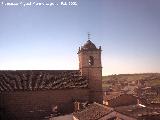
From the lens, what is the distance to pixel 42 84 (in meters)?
29.7

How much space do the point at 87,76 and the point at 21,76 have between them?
7011mm

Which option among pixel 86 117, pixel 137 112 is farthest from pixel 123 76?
pixel 86 117

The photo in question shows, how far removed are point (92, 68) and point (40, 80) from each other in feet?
18.7

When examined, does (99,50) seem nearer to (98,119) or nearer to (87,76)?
(87,76)

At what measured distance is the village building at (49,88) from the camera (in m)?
28.8

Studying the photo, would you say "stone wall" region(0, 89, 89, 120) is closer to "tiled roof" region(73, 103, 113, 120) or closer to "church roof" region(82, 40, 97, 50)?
"church roof" region(82, 40, 97, 50)

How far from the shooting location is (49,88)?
2939cm

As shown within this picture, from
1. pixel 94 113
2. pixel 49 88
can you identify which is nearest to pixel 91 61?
pixel 49 88

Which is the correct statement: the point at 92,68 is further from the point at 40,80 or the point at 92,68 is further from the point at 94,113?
the point at 94,113

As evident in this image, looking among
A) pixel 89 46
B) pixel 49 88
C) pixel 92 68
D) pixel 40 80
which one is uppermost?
pixel 89 46

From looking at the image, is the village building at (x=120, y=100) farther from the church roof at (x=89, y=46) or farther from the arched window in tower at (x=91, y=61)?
the church roof at (x=89, y=46)

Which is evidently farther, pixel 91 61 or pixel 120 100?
pixel 120 100

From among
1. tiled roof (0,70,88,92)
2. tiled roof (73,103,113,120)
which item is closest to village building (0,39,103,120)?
tiled roof (0,70,88,92)

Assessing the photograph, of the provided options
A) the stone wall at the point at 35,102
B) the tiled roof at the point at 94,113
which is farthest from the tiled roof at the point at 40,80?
the tiled roof at the point at 94,113
